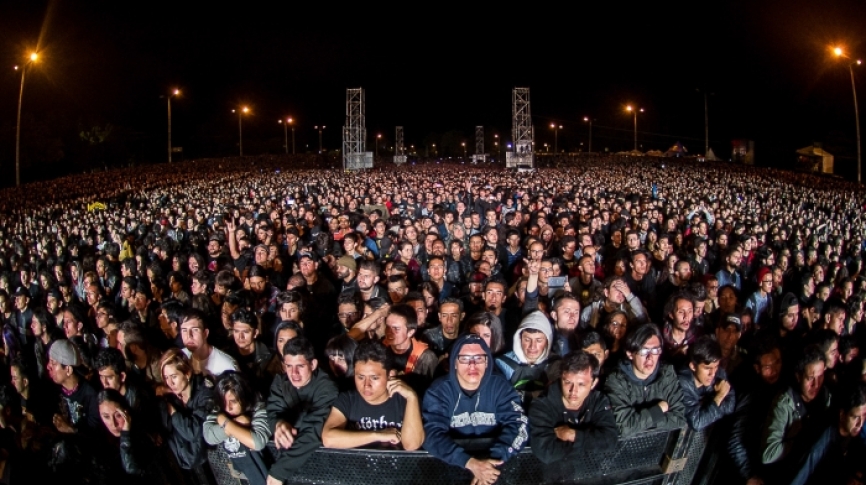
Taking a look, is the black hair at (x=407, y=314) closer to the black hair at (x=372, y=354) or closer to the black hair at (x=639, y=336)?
the black hair at (x=372, y=354)

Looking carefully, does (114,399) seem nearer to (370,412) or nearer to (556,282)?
(370,412)

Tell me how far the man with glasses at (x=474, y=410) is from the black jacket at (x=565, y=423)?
2.9 inches

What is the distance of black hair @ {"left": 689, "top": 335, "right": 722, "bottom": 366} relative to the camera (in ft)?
13.2

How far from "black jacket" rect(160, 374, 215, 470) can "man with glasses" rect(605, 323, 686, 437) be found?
88.8 inches

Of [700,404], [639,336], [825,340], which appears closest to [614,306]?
[825,340]

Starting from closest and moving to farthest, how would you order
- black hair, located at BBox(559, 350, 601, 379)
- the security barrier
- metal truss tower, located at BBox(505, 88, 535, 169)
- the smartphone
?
the security barrier
black hair, located at BBox(559, 350, 601, 379)
the smartphone
metal truss tower, located at BBox(505, 88, 535, 169)

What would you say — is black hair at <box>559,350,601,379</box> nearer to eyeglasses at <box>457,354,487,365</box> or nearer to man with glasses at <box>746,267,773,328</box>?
eyeglasses at <box>457,354,487,365</box>

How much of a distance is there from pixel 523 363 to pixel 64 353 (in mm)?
3206

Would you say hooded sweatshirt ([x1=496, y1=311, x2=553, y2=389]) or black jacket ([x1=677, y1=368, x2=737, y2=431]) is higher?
hooded sweatshirt ([x1=496, y1=311, x2=553, y2=389])

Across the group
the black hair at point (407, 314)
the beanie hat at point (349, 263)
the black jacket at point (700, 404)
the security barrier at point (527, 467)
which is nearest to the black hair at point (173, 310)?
the beanie hat at point (349, 263)

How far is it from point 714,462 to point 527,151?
32.0 meters

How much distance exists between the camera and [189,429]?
12.2 feet

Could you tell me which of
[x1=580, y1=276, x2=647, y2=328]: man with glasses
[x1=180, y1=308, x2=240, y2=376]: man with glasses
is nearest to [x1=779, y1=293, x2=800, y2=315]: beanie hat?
A: [x1=580, y1=276, x2=647, y2=328]: man with glasses

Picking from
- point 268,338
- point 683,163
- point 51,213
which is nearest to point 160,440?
point 268,338
